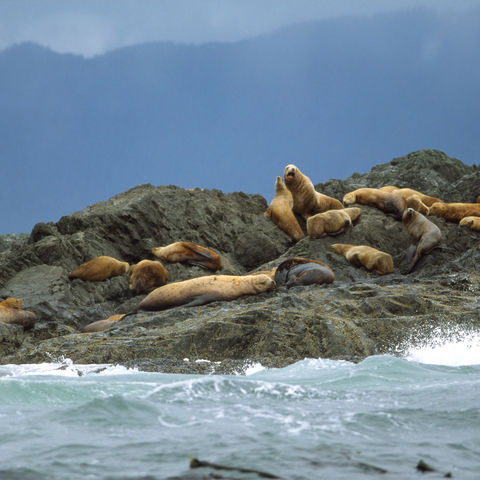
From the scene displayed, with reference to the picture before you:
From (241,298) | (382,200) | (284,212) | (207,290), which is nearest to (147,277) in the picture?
(207,290)

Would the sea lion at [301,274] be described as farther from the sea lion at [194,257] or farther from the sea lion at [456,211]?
the sea lion at [456,211]

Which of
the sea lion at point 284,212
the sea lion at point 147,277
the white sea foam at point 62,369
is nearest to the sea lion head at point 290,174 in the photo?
the sea lion at point 284,212

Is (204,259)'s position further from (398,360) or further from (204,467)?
(204,467)

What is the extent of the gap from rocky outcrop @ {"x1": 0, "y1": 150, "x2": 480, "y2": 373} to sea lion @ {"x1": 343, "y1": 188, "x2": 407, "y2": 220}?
1.07 ft

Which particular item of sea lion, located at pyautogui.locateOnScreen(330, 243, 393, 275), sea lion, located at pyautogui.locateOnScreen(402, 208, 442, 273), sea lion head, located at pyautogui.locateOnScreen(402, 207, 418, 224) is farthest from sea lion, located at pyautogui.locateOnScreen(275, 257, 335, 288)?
sea lion head, located at pyautogui.locateOnScreen(402, 207, 418, 224)

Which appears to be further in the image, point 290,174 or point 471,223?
point 290,174

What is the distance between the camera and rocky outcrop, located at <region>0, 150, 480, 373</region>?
5.98 m

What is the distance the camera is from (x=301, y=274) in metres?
8.84

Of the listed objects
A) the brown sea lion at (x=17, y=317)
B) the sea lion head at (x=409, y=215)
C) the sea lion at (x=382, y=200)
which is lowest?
the brown sea lion at (x=17, y=317)

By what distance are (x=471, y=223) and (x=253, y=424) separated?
904 cm

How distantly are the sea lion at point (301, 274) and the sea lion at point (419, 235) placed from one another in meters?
2.13

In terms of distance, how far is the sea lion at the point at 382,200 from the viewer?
12.6 m

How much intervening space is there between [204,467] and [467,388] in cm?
245

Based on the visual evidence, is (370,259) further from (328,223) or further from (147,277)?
(147,277)
